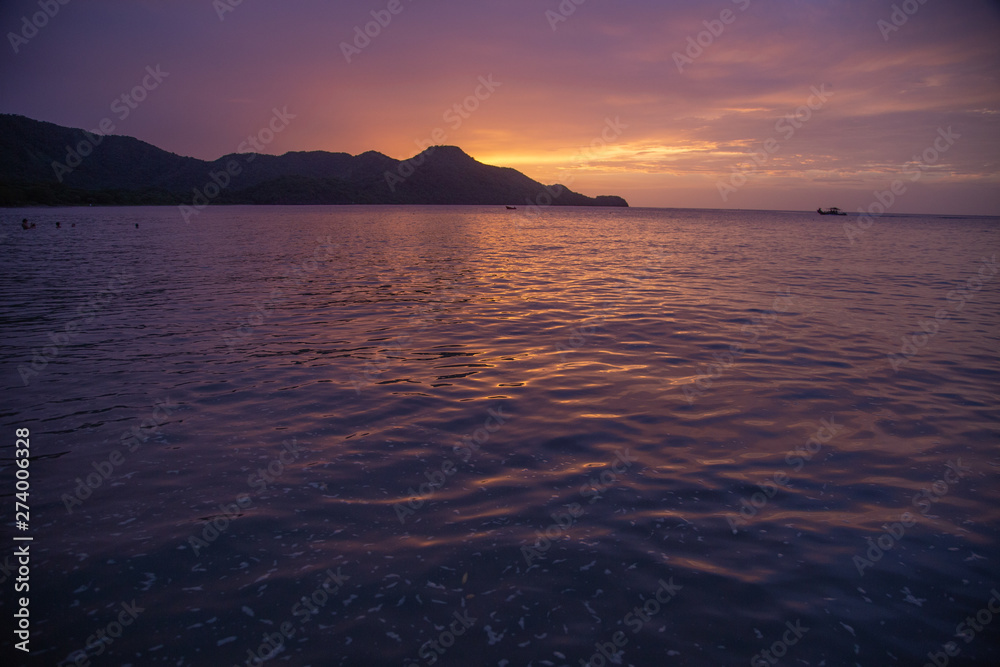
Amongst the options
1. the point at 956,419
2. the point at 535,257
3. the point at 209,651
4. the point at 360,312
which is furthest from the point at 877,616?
the point at 535,257

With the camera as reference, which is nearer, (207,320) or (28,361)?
(28,361)

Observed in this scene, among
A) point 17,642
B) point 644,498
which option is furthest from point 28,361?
point 644,498

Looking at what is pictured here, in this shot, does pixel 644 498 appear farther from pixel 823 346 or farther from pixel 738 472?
pixel 823 346

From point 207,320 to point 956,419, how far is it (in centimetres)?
2458

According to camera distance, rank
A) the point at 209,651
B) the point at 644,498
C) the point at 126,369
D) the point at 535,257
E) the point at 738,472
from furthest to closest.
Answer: the point at 535,257 → the point at 126,369 → the point at 738,472 → the point at 644,498 → the point at 209,651

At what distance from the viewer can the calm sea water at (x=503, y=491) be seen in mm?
5703

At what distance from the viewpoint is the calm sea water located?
5.70m

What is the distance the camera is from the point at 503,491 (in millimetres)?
8508

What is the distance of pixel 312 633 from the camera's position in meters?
5.61

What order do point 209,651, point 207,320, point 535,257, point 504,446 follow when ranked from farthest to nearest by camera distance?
1. point 535,257
2. point 207,320
3. point 504,446
4. point 209,651

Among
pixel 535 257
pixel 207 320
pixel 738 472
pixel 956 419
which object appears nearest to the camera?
pixel 738 472

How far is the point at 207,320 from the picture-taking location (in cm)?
2073

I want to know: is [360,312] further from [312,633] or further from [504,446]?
[312,633]

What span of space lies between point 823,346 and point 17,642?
20.8 m
